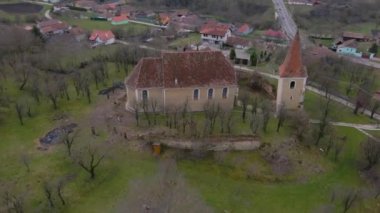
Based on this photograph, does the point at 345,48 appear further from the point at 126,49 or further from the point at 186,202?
the point at 186,202

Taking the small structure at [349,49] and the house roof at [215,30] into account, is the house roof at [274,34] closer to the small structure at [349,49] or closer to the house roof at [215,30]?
the house roof at [215,30]

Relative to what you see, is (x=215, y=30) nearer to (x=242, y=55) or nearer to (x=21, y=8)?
(x=242, y=55)

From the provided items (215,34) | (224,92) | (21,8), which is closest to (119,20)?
(215,34)

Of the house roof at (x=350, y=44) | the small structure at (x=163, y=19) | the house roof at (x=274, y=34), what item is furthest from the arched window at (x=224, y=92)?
the small structure at (x=163, y=19)

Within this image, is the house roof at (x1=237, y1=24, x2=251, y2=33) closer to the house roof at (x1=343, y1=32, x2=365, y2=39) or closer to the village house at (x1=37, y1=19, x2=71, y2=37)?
the house roof at (x1=343, y1=32, x2=365, y2=39)

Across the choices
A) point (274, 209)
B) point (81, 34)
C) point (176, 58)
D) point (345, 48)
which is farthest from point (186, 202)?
point (345, 48)

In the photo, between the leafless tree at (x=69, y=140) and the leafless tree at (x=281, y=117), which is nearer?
the leafless tree at (x=69, y=140)
